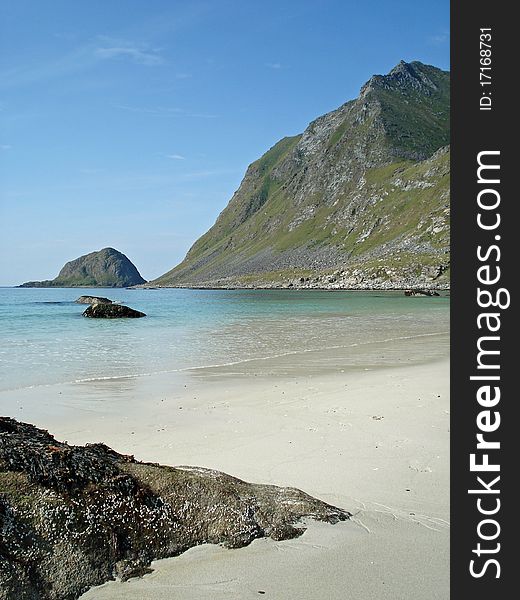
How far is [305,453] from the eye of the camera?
7984mm

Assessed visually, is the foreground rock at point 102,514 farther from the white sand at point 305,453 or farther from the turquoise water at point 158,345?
the turquoise water at point 158,345

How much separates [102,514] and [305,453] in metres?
4.31

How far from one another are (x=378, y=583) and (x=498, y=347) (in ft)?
6.52

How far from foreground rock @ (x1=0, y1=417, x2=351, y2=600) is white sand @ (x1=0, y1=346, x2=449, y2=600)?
144 mm

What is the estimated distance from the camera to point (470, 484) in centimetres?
315

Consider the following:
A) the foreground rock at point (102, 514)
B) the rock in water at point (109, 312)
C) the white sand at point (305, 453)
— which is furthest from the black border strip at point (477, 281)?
the rock in water at point (109, 312)

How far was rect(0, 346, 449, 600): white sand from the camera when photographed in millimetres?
4023

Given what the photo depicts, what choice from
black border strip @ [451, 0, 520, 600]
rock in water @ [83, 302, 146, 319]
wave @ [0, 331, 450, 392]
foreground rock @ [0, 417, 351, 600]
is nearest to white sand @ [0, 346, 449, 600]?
foreground rock @ [0, 417, 351, 600]

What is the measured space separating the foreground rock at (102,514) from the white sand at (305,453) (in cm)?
14

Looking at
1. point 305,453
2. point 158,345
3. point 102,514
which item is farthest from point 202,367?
point 102,514

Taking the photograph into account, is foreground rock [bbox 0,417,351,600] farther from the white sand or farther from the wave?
the wave

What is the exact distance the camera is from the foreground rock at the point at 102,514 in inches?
148

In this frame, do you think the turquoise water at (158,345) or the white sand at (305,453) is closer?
the white sand at (305,453)

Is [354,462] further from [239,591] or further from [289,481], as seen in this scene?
[239,591]
